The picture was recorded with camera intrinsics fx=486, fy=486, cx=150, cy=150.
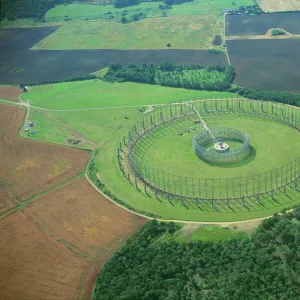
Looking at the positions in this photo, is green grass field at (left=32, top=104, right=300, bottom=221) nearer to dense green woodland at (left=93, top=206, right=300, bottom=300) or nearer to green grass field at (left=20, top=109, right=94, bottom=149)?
green grass field at (left=20, top=109, right=94, bottom=149)

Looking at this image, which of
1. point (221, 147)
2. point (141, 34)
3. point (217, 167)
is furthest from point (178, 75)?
point (217, 167)

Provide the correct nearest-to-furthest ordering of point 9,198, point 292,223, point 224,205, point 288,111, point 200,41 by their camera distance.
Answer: point 292,223
point 224,205
point 9,198
point 288,111
point 200,41

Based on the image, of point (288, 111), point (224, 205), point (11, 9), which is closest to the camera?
point (224, 205)

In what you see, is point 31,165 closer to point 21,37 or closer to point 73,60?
point 73,60

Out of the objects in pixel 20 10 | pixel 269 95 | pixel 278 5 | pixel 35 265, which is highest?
pixel 20 10

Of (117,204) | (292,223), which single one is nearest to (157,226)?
(117,204)

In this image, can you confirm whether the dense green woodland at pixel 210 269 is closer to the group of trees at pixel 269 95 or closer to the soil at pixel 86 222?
the soil at pixel 86 222

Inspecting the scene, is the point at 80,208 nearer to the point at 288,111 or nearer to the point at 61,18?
the point at 288,111
